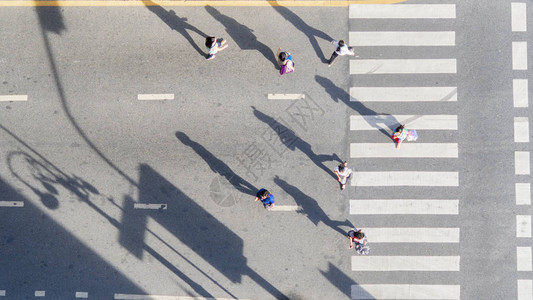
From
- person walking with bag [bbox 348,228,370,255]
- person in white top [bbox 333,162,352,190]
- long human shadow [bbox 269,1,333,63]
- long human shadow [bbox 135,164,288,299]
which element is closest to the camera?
person walking with bag [bbox 348,228,370,255]

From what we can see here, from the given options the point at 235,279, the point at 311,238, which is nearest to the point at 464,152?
the point at 311,238

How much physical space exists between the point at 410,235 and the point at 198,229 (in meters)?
6.36

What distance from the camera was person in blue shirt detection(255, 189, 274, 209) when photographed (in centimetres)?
1011

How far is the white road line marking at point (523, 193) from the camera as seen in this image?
10.7 metres

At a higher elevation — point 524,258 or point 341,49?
point 341,49

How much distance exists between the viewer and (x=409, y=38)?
35.6 feet

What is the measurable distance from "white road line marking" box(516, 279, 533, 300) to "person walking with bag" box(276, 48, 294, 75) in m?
9.24

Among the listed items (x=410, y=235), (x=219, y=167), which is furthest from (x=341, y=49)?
(x=410, y=235)

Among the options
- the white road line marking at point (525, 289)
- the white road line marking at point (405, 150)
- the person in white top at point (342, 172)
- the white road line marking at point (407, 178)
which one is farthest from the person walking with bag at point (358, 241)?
the white road line marking at point (525, 289)

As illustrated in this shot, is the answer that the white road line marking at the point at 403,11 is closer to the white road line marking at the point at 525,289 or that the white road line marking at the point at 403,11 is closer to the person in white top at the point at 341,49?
the person in white top at the point at 341,49

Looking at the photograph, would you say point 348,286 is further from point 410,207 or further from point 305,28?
point 305,28

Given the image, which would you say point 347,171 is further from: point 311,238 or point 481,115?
point 481,115

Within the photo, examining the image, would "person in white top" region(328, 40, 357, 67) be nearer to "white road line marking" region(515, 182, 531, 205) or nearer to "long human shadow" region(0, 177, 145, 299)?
"white road line marking" region(515, 182, 531, 205)

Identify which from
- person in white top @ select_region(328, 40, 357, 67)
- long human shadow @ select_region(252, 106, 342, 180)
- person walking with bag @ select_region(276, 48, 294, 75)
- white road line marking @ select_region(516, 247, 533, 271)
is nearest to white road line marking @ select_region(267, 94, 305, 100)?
long human shadow @ select_region(252, 106, 342, 180)
